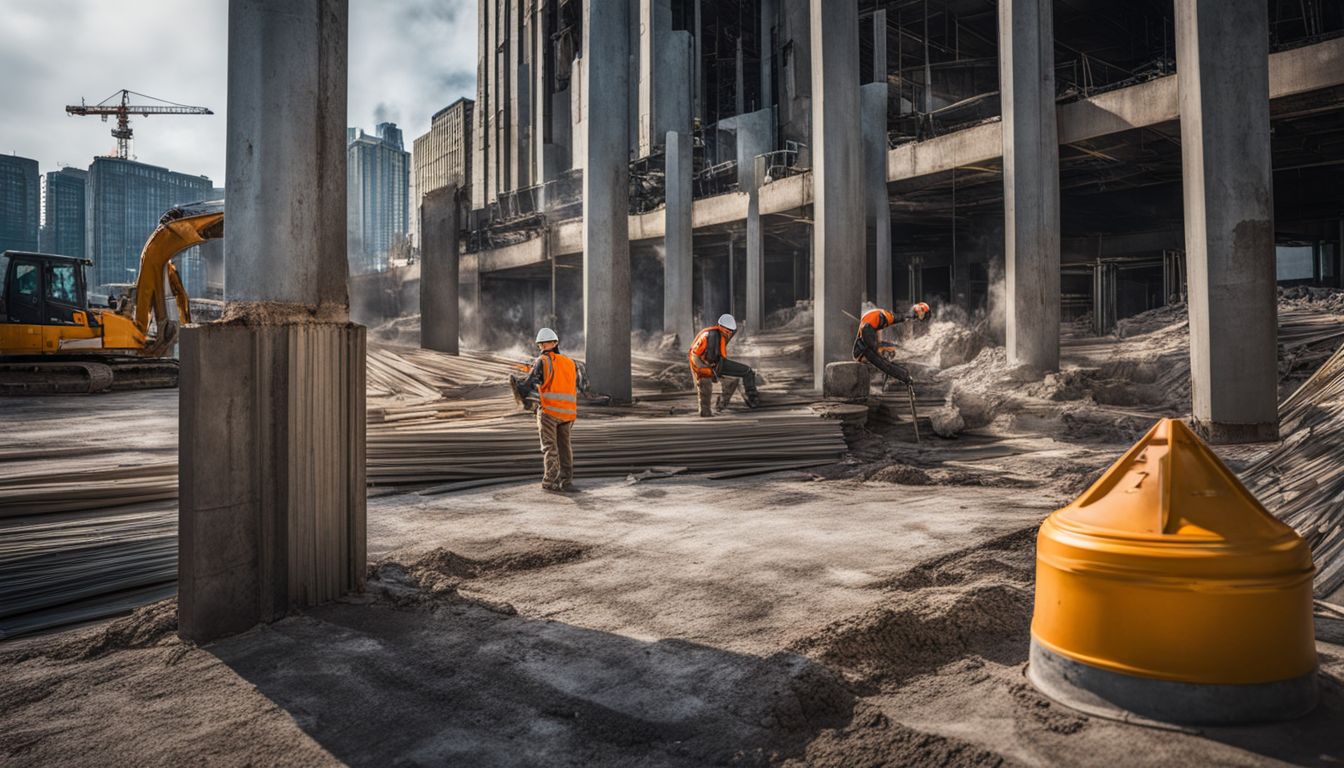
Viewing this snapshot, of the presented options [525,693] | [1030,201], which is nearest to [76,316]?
[525,693]

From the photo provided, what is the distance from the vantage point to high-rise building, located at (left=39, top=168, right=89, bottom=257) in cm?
8300

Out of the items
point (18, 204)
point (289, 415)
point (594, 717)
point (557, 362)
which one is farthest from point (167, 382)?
point (18, 204)

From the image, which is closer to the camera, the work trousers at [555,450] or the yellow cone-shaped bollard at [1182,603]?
the yellow cone-shaped bollard at [1182,603]

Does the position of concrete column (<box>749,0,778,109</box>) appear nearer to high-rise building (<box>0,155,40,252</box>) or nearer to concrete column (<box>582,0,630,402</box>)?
concrete column (<box>582,0,630,402</box>)

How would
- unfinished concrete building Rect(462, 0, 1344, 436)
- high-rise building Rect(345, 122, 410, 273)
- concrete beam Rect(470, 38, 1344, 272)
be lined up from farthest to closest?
high-rise building Rect(345, 122, 410, 273) → concrete beam Rect(470, 38, 1344, 272) → unfinished concrete building Rect(462, 0, 1344, 436)

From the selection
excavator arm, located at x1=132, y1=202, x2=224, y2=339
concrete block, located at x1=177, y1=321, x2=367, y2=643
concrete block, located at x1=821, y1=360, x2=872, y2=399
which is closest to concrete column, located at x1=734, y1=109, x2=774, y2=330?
concrete block, located at x1=821, y1=360, x2=872, y2=399

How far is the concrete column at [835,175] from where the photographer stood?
49.2 ft

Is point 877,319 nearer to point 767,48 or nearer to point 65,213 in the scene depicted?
point 767,48

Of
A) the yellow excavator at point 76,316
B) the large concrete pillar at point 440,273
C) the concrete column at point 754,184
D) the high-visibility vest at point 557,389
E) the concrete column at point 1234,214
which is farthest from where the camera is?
the concrete column at point 754,184

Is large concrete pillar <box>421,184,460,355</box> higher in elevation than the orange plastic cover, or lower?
higher

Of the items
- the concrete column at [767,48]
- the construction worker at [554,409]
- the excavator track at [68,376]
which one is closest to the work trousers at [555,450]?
the construction worker at [554,409]

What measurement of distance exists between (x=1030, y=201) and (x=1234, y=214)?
6.80 metres

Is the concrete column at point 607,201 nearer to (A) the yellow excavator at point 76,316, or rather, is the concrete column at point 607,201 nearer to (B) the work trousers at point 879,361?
(B) the work trousers at point 879,361

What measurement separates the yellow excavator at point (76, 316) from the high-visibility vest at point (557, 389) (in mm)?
10615
